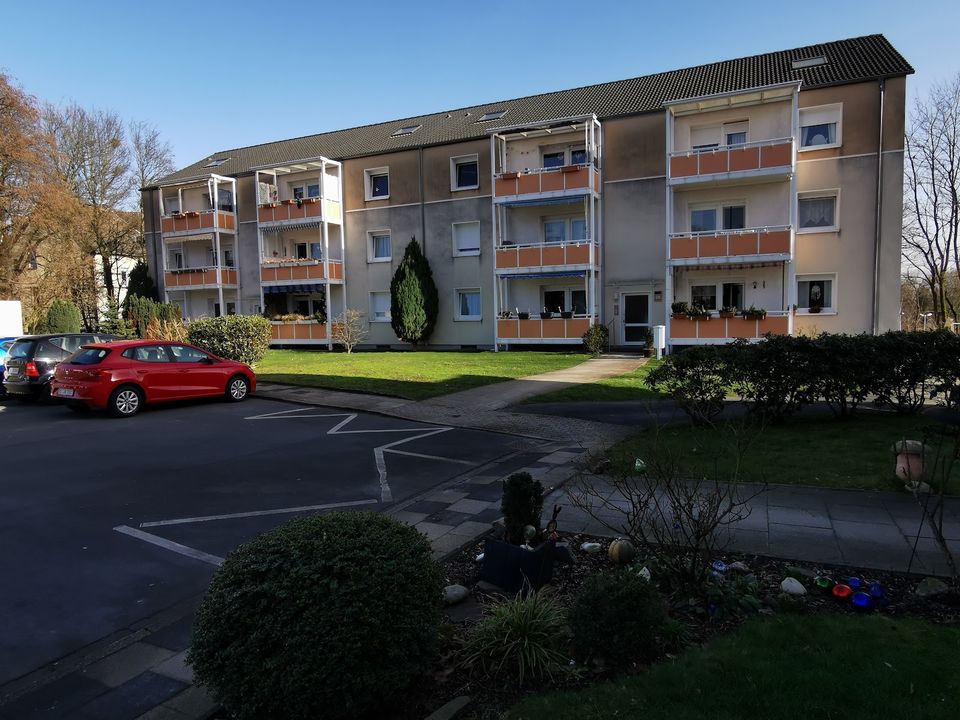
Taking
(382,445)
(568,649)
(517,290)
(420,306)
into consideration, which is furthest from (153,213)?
(568,649)

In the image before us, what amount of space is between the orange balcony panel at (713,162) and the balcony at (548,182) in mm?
4223

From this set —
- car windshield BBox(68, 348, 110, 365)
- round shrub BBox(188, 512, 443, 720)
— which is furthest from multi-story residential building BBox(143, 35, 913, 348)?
round shrub BBox(188, 512, 443, 720)

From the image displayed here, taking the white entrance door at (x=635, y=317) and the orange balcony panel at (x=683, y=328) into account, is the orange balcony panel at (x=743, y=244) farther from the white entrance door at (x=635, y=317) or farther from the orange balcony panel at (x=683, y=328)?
the white entrance door at (x=635, y=317)

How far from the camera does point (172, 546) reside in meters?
5.59

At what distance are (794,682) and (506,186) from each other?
24839 millimetres

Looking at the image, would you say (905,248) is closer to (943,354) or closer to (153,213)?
(943,354)

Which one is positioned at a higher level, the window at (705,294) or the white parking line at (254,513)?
the window at (705,294)

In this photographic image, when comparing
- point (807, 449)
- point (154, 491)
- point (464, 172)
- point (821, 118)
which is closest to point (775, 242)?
point (821, 118)

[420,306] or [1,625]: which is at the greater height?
[420,306]

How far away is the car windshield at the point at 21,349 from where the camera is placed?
14.8 meters

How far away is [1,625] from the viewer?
4121mm

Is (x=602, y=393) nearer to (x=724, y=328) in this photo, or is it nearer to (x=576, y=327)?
(x=724, y=328)

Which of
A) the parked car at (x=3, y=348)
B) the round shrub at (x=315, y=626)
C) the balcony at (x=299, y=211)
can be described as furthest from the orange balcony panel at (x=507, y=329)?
the round shrub at (x=315, y=626)

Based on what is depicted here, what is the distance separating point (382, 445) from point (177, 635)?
19.5 feet
